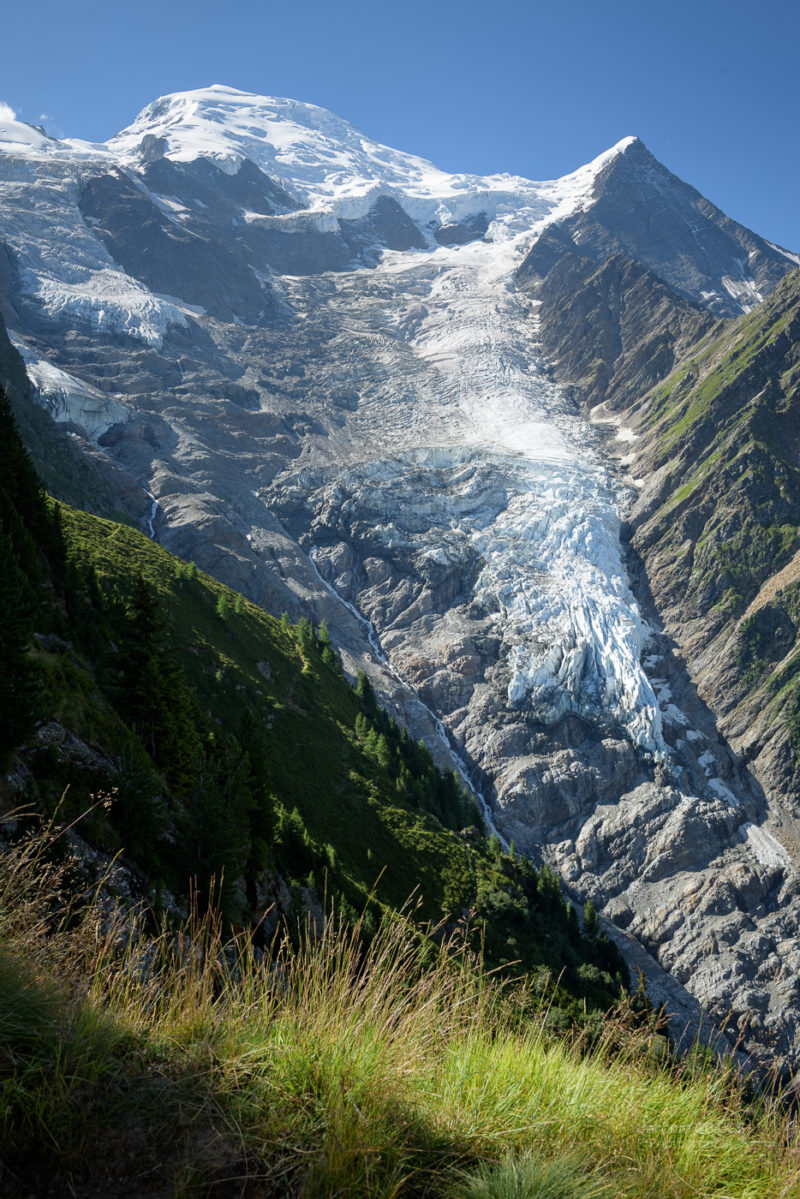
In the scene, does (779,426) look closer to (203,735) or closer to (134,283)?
(203,735)

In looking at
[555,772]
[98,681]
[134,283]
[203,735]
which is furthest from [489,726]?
[134,283]

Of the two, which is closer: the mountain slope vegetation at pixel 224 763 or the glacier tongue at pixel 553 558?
the mountain slope vegetation at pixel 224 763

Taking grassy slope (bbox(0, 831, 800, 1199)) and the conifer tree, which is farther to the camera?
the conifer tree

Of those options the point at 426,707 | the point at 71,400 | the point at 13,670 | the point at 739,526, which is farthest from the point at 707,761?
the point at 71,400

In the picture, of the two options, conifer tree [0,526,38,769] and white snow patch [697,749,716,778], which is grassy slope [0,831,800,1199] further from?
white snow patch [697,749,716,778]

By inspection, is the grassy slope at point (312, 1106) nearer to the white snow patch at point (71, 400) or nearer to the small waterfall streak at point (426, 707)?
the small waterfall streak at point (426, 707)

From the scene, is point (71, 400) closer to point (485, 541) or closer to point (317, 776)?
point (485, 541)

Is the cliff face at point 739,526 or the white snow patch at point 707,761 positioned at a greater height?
the cliff face at point 739,526

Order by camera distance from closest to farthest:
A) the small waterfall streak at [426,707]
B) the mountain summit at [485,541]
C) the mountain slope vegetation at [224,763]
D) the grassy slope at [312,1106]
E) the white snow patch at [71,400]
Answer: the grassy slope at [312,1106] → the mountain slope vegetation at [224,763] → the mountain summit at [485,541] → the small waterfall streak at [426,707] → the white snow patch at [71,400]

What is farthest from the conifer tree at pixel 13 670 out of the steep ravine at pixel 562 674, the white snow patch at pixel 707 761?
the white snow patch at pixel 707 761

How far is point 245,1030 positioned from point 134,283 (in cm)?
22310

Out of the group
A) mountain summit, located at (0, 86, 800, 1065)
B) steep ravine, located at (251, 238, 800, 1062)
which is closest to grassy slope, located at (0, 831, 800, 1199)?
mountain summit, located at (0, 86, 800, 1065)

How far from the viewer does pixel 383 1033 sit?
3748 mm

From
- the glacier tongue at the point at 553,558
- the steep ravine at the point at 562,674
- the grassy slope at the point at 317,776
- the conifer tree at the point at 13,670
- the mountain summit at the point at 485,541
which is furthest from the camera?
the glacier tongue at the point at 553,558
